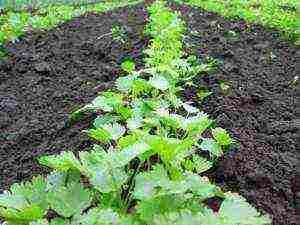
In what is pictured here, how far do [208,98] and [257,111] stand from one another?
374mm

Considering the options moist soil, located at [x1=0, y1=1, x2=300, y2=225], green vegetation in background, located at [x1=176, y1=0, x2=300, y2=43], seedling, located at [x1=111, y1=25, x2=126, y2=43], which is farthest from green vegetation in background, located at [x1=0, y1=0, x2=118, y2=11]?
seedling, located at [x1=111, y1=25, x2=126, y2=43]

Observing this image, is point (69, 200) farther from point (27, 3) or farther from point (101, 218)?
point (27, 3)

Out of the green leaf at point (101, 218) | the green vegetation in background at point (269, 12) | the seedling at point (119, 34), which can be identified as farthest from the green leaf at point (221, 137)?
the green vegetation in background at point (269, 12)

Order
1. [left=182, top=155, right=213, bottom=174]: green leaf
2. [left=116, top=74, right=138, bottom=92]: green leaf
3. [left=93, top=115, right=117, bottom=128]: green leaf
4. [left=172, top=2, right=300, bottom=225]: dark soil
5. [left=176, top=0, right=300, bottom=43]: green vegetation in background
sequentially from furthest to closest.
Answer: [left=176, top=0, right=300, bottom=43]: green vegetation in background, [left=116, top=74, right=138, bottom=92]: green leaf, [left=93, top=115, right=117, bottom=128]: green leaf, [left=172, top=2, right=300, bottom=225]: dark soil, [left=182, top=155, right=213, bottom=174]: green leaf

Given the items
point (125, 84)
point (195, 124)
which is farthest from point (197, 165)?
point (125, 84)

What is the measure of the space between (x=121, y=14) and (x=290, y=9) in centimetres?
349

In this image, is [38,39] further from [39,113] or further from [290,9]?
[290,9]

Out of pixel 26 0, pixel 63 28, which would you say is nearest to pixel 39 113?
pixel 63 28

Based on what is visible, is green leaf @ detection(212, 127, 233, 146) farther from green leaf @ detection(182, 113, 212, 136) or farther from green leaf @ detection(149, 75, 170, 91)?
green leaf @ detection(149, 75, 170, 91)

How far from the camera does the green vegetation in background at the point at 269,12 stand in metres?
8.63

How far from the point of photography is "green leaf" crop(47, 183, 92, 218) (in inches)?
84.4

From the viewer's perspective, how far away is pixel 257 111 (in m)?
4.61

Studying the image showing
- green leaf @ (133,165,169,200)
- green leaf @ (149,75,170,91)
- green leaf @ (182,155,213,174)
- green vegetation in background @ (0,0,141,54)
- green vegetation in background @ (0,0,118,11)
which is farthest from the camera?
green vegetation in background @ (0,0,118,11)

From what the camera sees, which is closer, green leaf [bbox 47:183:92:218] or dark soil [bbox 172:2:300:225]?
green leaf [bbox 47:183:92:218]
